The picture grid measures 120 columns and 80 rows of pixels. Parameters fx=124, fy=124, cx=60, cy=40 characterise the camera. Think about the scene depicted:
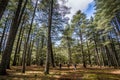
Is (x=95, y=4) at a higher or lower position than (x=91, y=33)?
higher

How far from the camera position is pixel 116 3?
57.9 ft

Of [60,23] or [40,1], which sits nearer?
[40,1]

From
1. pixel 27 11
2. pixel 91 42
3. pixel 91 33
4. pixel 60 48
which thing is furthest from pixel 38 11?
pixel 60 48

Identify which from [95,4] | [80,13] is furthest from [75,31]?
[95,4]

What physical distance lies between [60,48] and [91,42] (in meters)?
11.7

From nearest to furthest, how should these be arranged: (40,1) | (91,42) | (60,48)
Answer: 1. (40,1)
2. (91,42)
3. (60,48)

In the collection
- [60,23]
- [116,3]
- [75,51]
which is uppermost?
[116,3]

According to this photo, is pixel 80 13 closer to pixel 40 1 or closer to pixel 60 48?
pixel 40 1

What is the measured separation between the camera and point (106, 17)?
19.8 metres

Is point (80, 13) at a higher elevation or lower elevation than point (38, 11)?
higher

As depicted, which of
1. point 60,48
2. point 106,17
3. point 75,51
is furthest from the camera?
point 60,48

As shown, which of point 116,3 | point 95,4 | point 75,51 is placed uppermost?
point 95,4

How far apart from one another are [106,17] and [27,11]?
12.2 m

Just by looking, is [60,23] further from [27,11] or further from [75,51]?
[75,51]
